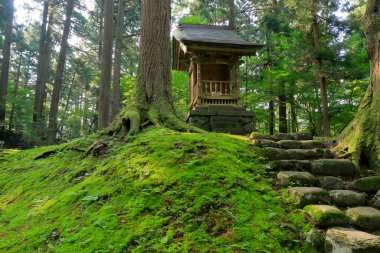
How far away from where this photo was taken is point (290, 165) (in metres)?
4.07

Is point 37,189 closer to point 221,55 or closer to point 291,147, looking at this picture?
point 291,147

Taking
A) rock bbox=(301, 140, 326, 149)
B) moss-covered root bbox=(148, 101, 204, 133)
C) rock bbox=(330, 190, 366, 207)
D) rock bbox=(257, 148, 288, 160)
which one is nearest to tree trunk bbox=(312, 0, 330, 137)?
rock bbox=(301, 140, 326, 149)

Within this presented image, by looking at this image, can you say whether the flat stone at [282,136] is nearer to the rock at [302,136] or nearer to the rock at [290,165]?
the rock at [302,136]

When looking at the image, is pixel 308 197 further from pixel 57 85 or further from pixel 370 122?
pixel 57 85

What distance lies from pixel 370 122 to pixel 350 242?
2.85m

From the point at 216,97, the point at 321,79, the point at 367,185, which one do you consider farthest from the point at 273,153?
the point at 321,79

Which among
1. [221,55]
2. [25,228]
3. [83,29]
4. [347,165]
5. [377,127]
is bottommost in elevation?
[25,228]

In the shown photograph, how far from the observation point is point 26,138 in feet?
48.1

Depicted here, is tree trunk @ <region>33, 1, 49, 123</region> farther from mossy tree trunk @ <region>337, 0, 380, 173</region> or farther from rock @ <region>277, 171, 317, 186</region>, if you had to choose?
mossy tree trunk @ <region>337, 0, 380, 173</region>

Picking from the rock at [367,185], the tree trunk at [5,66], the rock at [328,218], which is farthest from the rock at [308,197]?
the tree trunk at [5,66]

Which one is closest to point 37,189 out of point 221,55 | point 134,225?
point 134,225

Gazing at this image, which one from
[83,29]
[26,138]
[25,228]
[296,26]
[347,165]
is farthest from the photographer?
[83,29]

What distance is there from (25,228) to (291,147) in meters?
4.23

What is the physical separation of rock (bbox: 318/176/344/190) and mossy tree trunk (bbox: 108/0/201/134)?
262 centimetres
